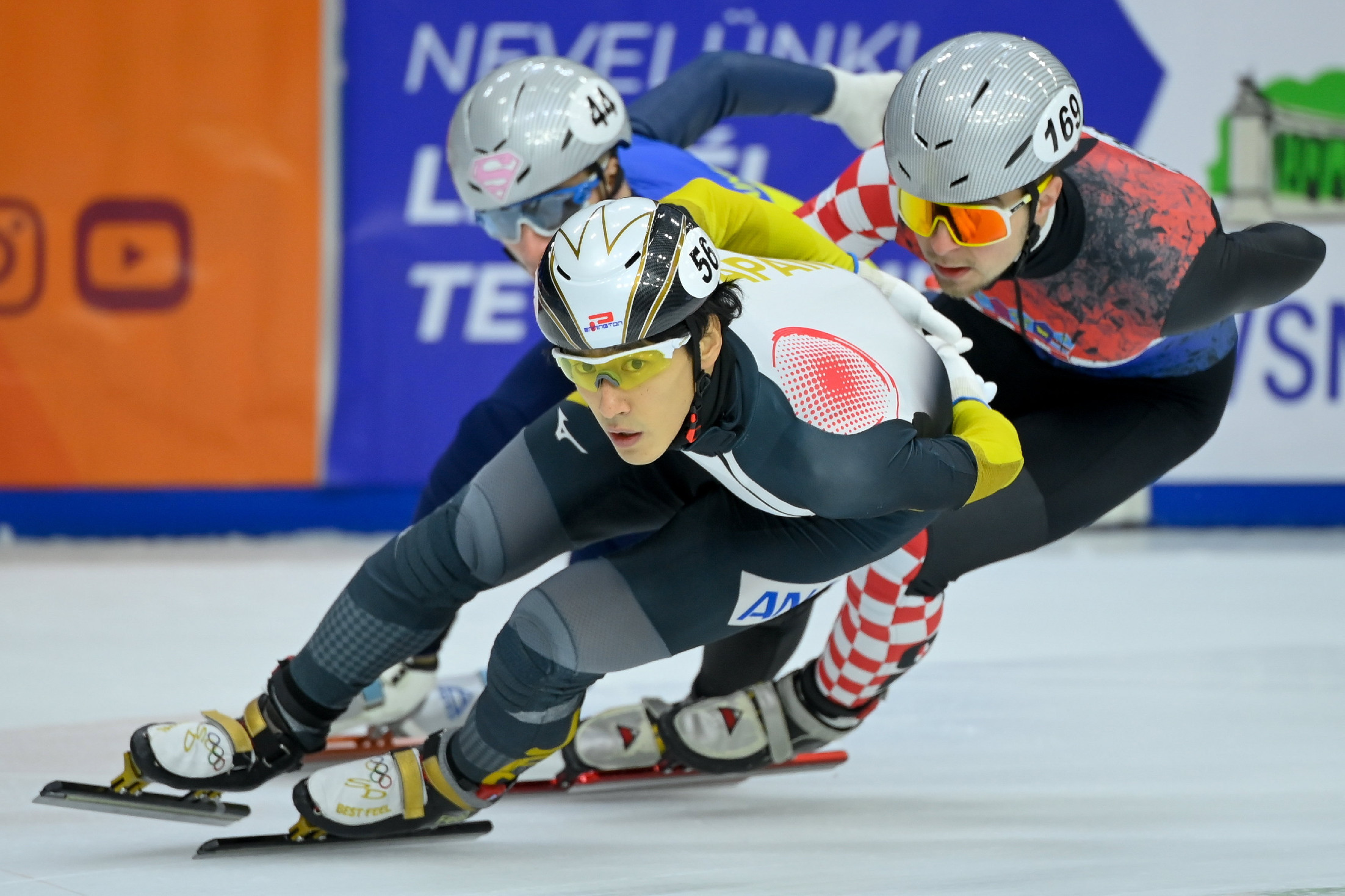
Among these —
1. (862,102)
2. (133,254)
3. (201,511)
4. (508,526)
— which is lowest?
(508,526)

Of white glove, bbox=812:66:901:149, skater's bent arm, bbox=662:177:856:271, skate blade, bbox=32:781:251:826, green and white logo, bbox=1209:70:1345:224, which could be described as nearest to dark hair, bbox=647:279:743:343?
skater's bent arm, bbox=662:177:856:271

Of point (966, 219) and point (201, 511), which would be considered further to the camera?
point (201, 511)

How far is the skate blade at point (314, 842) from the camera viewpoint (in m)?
2.73

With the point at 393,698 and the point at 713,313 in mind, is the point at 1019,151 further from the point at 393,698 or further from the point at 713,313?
the point at 393,698

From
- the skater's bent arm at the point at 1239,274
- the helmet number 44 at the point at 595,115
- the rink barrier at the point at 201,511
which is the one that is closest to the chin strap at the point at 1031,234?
the skater's bent arm at the point at 1239,274

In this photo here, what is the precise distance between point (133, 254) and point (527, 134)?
11.5 feet

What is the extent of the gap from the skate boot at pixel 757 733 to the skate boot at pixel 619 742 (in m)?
0.08

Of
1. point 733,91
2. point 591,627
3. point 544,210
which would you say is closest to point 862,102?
point 733,91

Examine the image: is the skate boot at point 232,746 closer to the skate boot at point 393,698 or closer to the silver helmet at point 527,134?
the skate boot at point 393,698

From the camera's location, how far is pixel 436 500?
12.0 ft

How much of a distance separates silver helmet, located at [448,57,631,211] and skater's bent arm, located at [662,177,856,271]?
1.75 ft

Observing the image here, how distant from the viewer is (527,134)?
336cm

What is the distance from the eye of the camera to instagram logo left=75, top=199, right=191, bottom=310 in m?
6.35

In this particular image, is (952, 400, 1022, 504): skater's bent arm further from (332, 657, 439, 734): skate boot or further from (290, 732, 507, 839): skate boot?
(332, 657, 439, 734): skate boot
